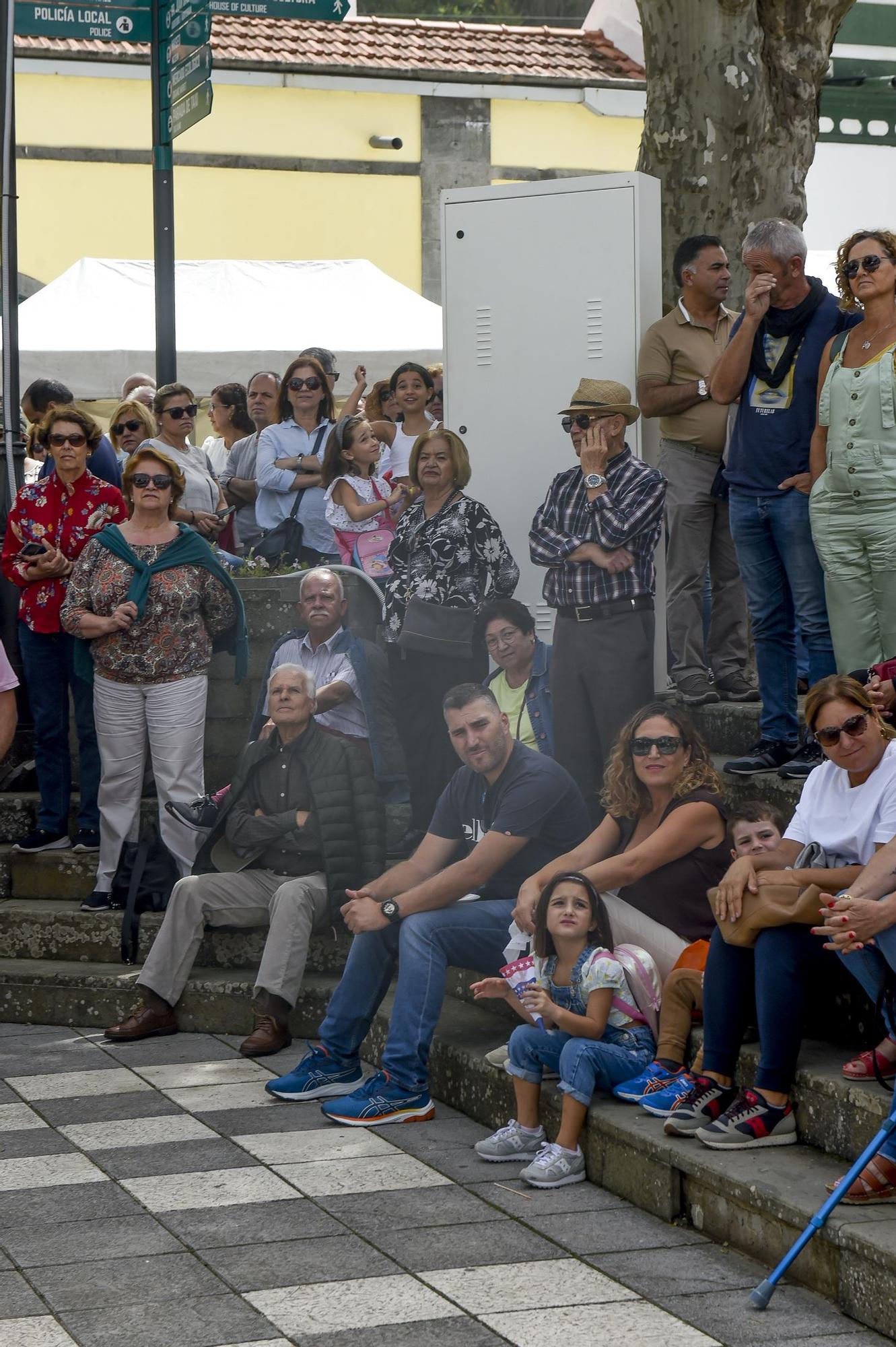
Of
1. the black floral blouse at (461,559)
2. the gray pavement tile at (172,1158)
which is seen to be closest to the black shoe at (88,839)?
the black floral blouse at (461,559)

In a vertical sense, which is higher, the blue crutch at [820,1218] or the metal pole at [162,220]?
the metal pole at [162,220]

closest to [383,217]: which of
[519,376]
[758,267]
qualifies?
[519,376]

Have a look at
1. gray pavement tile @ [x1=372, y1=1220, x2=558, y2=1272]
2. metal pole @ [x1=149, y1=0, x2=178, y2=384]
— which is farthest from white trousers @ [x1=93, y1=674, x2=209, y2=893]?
gray pavement tile @ [x1=372, y1=1220, x2=558, y2=1272]

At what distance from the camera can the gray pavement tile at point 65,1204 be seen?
16.8ft

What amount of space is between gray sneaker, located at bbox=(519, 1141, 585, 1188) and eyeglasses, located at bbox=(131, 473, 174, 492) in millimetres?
3704

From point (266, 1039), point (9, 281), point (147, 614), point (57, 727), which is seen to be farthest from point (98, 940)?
point (9, 281)

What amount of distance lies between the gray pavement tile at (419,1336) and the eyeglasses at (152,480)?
448cm

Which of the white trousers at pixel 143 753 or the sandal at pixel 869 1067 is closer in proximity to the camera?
the sandal at pixel 869 1067

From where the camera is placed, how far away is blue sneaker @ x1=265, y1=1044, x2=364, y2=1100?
639cm

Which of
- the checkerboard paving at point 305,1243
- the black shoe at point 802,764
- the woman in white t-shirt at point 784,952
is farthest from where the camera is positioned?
the black shoe at point 802,764

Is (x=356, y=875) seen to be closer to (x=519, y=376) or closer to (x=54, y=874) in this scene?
(x=54, y=874)

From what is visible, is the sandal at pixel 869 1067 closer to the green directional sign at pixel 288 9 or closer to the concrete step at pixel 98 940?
the concrete step at pixel 98 940

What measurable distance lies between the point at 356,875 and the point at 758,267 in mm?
2795

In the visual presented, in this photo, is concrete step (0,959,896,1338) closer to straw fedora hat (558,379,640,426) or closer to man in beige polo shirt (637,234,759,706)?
man in beige polo shirt (637,234,759,706)
